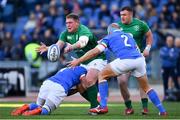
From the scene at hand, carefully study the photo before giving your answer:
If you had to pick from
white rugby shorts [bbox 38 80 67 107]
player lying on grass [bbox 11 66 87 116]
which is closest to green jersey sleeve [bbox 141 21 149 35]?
player lying on grass [bbox 11 66 87 116]

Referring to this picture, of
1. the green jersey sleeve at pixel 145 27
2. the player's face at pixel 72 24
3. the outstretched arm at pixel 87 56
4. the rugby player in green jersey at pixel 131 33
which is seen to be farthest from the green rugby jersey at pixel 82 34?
the green jersey sleeve at pixel 145 27

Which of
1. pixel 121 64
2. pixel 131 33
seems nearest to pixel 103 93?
pixel 121 64

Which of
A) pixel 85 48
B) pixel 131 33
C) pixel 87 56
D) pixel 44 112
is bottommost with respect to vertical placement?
pixel 44 112

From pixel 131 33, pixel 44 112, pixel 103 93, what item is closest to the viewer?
pixel 103 93

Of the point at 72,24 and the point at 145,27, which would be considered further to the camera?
the point at 145,27

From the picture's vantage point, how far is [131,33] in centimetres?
1486

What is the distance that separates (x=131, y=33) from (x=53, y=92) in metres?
2.23

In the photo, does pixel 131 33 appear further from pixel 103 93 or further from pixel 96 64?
pixel 103 93

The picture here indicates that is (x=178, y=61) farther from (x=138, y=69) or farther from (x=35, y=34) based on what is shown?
(x=138, y=69)

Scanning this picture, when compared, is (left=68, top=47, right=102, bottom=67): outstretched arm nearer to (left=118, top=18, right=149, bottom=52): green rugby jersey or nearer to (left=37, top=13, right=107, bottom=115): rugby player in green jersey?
(left=37, top=13, right=107, bottom=115): rugby player in green jersey

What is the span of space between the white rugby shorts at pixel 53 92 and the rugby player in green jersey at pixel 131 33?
Answer: 1.41m

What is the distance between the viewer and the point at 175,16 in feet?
93.6

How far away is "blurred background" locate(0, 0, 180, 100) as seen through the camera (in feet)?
84.3

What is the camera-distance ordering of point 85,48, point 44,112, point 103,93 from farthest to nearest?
point 85,48
point 44,112
point 103,93
